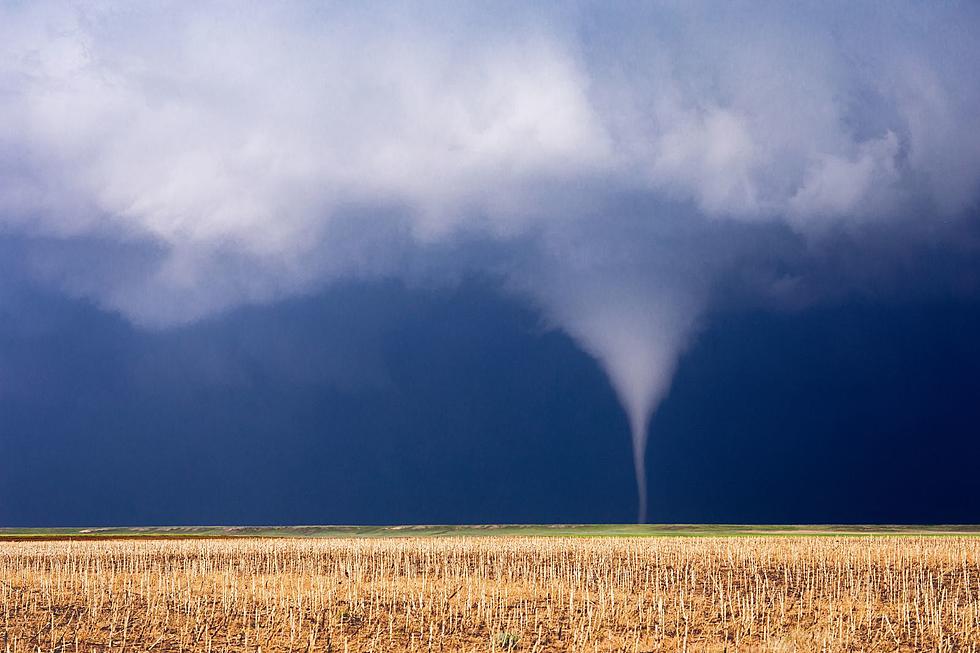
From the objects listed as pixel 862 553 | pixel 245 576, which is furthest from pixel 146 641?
pixel 862 553

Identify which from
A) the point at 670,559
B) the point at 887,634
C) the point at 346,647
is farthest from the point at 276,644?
the point at 670,559

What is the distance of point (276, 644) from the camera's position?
22.6 meters

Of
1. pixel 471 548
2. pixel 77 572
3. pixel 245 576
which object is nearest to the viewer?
pixel 245 576

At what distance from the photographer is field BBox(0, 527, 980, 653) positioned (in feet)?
75.0

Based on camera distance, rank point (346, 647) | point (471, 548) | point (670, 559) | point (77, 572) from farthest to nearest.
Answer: point (471, 548) < point (670, 559) < point (77, 572) < point (346, 647)

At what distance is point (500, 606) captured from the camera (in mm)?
29172

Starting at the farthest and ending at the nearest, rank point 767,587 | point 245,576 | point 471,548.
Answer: point 471,548 < point 245,576 < point 767,587

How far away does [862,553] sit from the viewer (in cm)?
5297

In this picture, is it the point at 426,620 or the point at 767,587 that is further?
the point at 767,587

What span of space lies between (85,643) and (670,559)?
34.2 metres

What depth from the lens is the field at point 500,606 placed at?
22875 mm

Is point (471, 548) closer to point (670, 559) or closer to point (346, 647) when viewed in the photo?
point (670, 559)

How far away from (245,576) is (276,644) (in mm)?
18364

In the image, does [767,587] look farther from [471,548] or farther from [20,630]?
[471,548]
